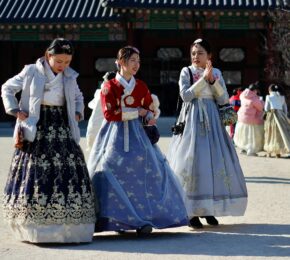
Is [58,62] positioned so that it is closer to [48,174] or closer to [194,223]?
[48,174]

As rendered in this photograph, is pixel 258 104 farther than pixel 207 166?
Yes

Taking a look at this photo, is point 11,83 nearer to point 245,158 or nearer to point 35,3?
point 245,158

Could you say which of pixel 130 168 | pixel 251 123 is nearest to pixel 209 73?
pixel 130 168

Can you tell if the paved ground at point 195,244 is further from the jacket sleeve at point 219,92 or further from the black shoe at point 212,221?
the jacket sleeve at point 219,92

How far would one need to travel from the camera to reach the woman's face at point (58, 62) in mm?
7270

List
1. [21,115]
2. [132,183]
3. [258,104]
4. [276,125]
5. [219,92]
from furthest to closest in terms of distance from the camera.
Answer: [258,104]
[276,125]
[219,92]
[132,183]
[21,115]

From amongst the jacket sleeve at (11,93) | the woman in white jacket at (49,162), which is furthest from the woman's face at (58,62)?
the jacket sleeve at (11,93)

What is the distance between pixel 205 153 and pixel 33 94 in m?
1.74

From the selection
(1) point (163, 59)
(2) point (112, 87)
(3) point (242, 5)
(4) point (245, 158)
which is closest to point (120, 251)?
(2) point (112, 87)

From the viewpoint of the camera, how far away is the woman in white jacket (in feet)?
23.0

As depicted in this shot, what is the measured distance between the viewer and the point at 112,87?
757cm

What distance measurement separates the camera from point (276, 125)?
55.0ft

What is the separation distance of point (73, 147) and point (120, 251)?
Result: 96 cm

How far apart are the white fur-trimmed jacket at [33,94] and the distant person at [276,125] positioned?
9.69 meters
